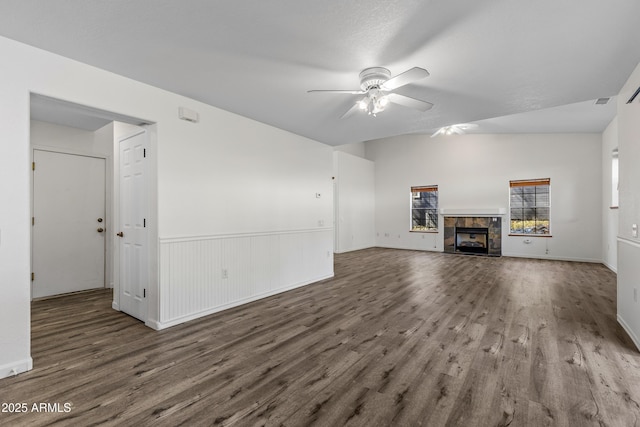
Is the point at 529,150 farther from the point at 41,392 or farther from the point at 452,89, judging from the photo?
the point at 41,392

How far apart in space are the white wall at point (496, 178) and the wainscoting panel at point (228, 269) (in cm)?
535

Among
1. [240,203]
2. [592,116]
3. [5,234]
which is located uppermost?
[592,116]

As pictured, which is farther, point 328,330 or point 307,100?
point 307,100

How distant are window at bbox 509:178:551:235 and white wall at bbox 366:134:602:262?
142 mm

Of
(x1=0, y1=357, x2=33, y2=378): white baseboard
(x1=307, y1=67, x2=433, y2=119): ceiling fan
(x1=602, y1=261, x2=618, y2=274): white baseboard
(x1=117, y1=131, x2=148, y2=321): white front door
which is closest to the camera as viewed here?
(x1=0, y1=357, x2=33, y2=378): white baseboard

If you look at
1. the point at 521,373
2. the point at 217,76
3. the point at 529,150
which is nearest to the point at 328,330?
the point at 521,373

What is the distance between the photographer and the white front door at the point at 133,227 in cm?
321

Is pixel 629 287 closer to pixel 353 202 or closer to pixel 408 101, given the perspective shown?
pixel 408 101

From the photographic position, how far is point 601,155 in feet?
22.0

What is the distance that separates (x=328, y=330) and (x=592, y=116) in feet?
20.9

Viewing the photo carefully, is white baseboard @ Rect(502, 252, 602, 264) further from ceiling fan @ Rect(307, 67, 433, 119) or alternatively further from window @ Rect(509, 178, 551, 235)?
ceiling fan @ Rect(307, 67, 433, 119)

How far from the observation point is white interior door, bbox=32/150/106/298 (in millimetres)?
4133

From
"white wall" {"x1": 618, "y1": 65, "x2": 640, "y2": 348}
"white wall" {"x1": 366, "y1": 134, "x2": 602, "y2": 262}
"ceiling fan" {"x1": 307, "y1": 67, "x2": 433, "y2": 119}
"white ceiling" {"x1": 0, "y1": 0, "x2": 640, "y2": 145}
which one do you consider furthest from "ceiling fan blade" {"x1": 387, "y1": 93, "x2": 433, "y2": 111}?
"white wall" {"x1": 366, "y1": 134, "x2": 602, "y2": 262}

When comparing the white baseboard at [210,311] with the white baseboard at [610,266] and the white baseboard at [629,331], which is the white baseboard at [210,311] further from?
the white baseboard at [610,266]
